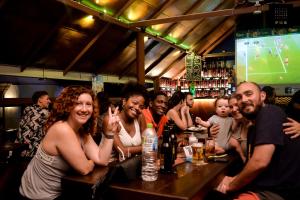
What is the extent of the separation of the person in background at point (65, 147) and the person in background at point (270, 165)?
971 millimetres

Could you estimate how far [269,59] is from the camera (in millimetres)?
7840

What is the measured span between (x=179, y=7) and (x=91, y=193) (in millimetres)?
8277

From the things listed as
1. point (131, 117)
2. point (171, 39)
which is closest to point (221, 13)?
point (171, 39)

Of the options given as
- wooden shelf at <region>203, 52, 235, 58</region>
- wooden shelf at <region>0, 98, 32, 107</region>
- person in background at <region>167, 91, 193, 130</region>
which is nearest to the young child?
person in background at <region>167, 91, 193, 130</region>

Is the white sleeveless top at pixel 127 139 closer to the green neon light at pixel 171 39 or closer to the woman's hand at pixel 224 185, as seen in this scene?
the woman's hand at pixel 224 185

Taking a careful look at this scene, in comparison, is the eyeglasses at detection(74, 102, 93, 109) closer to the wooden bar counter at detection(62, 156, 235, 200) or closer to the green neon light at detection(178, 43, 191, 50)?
the wooden bar counter at detection(62, 156, 235, 200)

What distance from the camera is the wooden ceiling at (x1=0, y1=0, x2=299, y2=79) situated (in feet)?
21.2

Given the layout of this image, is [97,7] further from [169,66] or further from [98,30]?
[169,66]

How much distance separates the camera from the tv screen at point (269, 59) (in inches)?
301

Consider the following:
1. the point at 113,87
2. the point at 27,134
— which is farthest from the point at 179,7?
the point at 27,134

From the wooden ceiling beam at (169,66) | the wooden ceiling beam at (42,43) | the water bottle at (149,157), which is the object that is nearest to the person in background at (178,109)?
the water bottle at (149,157)

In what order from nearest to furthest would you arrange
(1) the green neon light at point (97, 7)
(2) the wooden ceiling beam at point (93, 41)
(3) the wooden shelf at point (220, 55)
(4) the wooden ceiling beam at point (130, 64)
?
1. (1) the green neon light at point (97, 7)
2. (2) the wooden ceiling beam at point (93, 41)
3. (4) the wooden ceiling beam at point (130, 64)
4. (3) the wooden shelf at point (220, 55)

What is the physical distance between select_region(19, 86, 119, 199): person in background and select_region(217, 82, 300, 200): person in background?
38.2 inches

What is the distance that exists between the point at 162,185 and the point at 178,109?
358 centimetres
